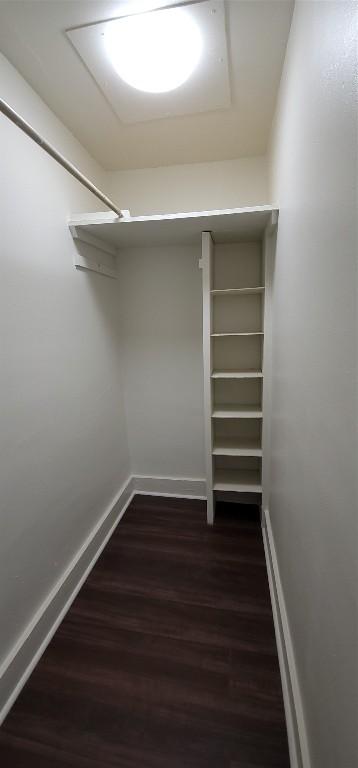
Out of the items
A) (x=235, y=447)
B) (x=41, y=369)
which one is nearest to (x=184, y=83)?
(x=41, y=369)

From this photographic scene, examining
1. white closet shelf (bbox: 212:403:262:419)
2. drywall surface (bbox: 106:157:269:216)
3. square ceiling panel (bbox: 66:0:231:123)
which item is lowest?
white closet shelf (bbox: 212:403:262:419)

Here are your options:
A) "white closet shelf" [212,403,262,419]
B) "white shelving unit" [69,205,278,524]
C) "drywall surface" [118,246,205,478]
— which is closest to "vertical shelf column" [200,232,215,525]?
"white shelving unit" [69,205,278,524]

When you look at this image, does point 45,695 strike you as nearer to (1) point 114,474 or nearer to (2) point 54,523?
(2) point 54,523

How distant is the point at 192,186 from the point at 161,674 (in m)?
2.78

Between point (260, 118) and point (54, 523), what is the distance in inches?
96.8

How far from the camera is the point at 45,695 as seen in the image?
3.96 feet

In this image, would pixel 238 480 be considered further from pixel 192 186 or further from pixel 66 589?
pixel 192 186

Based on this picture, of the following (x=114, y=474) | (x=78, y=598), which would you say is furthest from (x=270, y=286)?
(x=78, y=598)

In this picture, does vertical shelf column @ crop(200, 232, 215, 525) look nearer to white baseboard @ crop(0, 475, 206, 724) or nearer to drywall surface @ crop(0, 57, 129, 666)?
white baseboard @ crop(0, 475, 206, 724)

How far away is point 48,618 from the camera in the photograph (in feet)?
4.62

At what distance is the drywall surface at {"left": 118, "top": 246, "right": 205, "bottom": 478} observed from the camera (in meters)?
2.15

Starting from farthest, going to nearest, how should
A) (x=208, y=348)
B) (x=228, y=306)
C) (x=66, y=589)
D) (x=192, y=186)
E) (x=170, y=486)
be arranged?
(x=170, y=486)
(x=228, y=306)
(x=192, y=186)
(x=208, y=348)
(x=66, y=589)

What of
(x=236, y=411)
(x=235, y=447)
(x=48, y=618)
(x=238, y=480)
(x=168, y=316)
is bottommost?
(x=48, y=618)

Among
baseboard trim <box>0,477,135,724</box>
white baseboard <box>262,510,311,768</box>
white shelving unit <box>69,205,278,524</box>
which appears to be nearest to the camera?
white baseboard <box>262,510,311,768</box>
